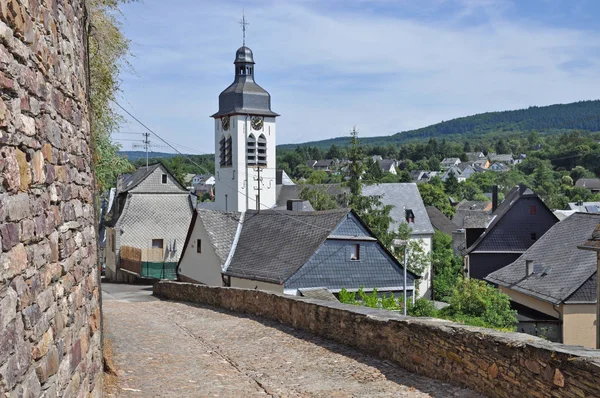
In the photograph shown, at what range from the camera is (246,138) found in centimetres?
6638

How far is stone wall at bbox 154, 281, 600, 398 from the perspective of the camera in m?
6.21

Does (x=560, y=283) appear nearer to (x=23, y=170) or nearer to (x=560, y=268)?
(x=560, y=268)

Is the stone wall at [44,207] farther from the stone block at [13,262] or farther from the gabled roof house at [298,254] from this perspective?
the gabled roof house at [298,254]

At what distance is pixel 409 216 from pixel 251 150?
18067mm

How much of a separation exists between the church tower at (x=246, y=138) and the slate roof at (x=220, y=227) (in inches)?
1323

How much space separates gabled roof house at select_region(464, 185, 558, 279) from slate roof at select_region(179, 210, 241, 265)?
61.7 feet

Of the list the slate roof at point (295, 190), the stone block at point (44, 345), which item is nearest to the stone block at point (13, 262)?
the stone block at point (44, 345)

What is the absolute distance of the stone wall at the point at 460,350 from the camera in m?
6.21

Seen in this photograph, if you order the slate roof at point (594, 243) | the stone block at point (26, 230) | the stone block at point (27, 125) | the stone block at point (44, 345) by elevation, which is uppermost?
the stone block at point (27, 125)

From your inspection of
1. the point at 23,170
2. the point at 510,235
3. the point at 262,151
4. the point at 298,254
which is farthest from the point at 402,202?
the point at 23,170

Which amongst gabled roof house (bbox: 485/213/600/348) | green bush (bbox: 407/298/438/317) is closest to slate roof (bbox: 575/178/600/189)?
gabled roof house (bbox: 485/213/600/348)

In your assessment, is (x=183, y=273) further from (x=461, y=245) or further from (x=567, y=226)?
(x=461, y=245)

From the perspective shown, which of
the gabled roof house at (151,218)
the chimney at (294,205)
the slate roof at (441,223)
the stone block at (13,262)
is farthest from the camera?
the slate roof at (441,223)

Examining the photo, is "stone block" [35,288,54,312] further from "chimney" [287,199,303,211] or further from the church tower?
the church tower
